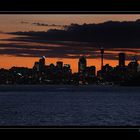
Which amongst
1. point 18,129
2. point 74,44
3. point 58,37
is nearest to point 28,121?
point 18,129

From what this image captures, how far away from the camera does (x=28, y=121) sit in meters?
28.1

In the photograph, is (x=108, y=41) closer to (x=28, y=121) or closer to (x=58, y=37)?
(x=58, y=37)
